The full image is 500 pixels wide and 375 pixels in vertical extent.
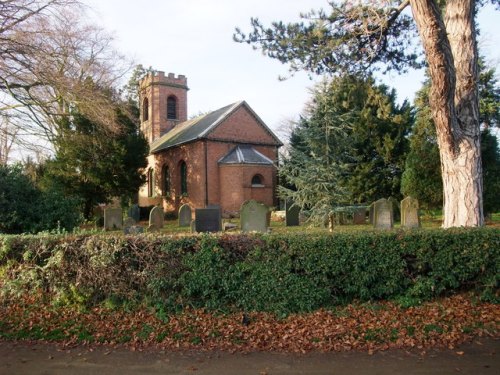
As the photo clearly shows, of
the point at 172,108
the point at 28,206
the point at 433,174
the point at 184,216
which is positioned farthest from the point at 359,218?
the point at 172,108

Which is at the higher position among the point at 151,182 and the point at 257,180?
→ the point at 151,182

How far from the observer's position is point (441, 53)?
7.79 meters

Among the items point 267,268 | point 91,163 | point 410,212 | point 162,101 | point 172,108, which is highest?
point 162,101

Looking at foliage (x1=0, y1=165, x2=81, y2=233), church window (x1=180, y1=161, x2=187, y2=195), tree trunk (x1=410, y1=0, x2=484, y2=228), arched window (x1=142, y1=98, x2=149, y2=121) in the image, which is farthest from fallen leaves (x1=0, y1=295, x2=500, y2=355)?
arched window (x1=142, y1=98, x2=149, y2=121)

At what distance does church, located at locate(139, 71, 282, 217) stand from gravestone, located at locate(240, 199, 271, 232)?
38.7 feet

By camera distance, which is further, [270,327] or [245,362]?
[270,327]

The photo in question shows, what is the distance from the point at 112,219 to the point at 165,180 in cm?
1612

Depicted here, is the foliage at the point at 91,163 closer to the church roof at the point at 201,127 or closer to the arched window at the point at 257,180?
the church roof at the point at 201,127

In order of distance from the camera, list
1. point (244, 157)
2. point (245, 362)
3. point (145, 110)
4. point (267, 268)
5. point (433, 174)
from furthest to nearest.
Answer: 1. point (145, 110)
2. point (244, 157)
3. point (433, 174)
4. point (267, 268)
5. point (245, 362)

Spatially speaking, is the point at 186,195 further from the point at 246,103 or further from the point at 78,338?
the point at 78,338

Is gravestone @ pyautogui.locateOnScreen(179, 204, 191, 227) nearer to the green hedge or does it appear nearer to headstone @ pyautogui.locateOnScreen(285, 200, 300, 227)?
headstone @ pyautogui.locateOnScreen(285, 200, 300, 227)

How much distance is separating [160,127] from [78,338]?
117 ft

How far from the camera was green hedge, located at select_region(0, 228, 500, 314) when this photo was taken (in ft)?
20.1

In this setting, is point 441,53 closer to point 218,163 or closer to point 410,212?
point 410,212
